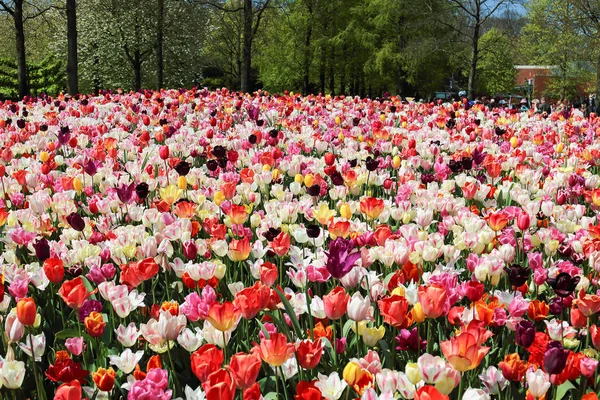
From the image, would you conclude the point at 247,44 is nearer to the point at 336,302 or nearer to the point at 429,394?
the point at 336,302

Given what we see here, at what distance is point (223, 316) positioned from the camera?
75.9 inches

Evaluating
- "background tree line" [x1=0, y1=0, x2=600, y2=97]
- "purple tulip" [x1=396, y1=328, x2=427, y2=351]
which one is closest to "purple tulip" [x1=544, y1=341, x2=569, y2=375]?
"purple tulip" [x1=396, y1=328, x2=427, y2=351]

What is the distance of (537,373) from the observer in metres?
1.79

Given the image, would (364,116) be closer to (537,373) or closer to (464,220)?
(464,220)

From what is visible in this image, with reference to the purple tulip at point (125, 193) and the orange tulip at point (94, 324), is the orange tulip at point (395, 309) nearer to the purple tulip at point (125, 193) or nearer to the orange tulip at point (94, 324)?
the orange tulip at point (94, 324)

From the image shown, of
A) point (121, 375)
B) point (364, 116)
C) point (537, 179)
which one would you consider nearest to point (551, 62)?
point (364, 116)

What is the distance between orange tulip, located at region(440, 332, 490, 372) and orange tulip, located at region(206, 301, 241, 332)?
0.63m

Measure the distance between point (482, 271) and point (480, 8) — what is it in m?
22.7

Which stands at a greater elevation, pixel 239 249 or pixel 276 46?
pixel 276 46

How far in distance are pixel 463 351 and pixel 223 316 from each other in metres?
0.70

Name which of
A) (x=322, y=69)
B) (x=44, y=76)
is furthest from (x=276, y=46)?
(x=44, y=76)

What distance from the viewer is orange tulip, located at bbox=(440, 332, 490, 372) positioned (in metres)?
1.72

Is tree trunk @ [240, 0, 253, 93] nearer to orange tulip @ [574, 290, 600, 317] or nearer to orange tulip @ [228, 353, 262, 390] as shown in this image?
orange tulip @ [574, 290, 600, 317]

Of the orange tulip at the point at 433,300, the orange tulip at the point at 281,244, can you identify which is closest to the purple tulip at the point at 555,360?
the orange tulip at the point at 433,300
